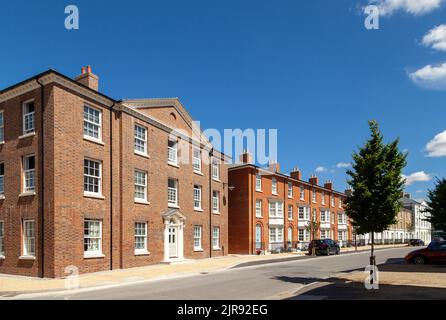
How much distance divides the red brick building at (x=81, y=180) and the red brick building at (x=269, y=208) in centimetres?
1409

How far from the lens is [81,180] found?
2198 cm

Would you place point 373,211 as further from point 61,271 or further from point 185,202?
point 185,202

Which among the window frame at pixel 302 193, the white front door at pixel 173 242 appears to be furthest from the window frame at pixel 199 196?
the window frame at pixel 302 193

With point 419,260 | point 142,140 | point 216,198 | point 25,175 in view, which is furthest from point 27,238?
point 419,260

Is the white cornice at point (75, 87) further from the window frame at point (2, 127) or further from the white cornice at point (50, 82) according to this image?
the window frame at point (2, 127)

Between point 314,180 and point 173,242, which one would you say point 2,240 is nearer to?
point 173,242

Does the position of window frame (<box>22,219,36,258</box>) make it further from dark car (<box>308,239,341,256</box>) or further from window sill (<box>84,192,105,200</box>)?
dark car (<box>308,239,341,256</box>)

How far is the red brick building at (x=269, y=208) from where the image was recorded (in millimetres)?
42938

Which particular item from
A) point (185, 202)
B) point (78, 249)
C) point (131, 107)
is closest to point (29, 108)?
point (131, 107)

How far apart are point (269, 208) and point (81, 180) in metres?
27.6

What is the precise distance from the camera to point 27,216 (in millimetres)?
21500

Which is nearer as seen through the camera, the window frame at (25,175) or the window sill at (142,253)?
the window frame at (25,175)

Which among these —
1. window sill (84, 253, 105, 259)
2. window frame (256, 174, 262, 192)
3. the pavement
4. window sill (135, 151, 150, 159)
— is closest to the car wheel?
the pavement
